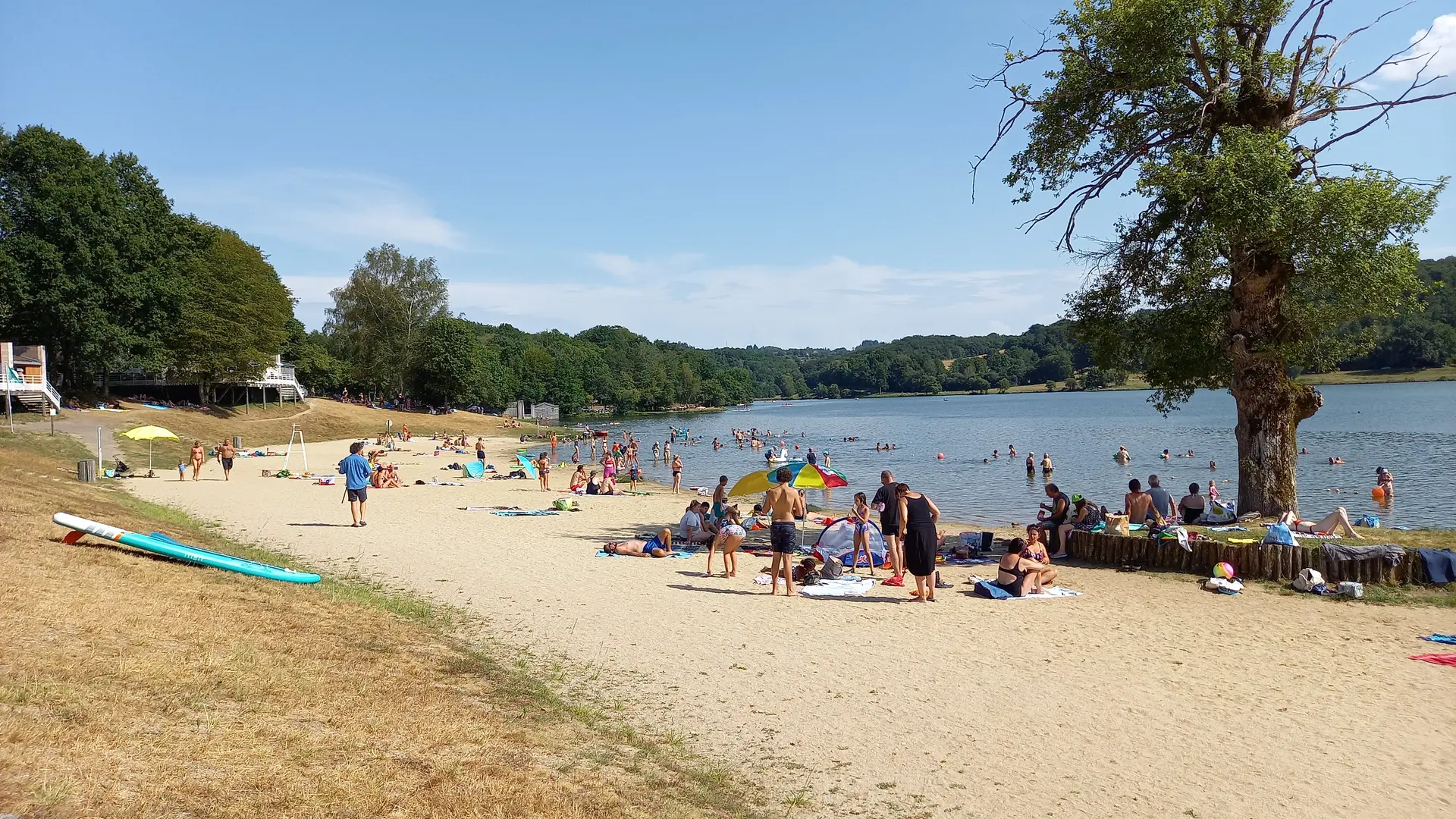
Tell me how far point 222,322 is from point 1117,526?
4849 centimetres

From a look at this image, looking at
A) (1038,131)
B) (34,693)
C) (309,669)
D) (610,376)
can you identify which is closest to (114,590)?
(309,669)

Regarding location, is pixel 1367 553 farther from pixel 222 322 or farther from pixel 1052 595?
pixel 222 322

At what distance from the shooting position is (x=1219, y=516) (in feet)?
52.3

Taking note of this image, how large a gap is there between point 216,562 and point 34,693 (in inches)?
200

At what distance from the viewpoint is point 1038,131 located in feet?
54.2

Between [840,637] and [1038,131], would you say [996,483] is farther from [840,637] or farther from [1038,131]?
[840,637]

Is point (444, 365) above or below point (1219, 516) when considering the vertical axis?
above

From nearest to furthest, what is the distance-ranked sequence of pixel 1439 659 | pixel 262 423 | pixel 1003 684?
pixel 1003 684, pixel 1439 659, pixel 262 423

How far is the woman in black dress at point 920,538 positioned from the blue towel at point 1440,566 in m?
6.72

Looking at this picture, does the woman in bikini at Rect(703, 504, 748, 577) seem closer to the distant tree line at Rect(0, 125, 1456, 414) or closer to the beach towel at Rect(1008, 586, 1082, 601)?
the beach towel at Rect(1008, 586, 1082, 601)

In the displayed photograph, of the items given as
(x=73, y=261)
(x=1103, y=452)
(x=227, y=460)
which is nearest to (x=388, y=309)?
(x=73, y=261)

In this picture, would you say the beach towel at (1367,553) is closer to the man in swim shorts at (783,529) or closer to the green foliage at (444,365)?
the man in swim shorts at (783,529)

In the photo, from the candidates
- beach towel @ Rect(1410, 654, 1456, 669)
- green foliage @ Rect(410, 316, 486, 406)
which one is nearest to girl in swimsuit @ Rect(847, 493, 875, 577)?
beach towel @ Rect(1410, 654, 1456, 669)

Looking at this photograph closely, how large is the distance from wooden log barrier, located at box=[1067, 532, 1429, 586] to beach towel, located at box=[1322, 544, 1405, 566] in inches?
1.8
